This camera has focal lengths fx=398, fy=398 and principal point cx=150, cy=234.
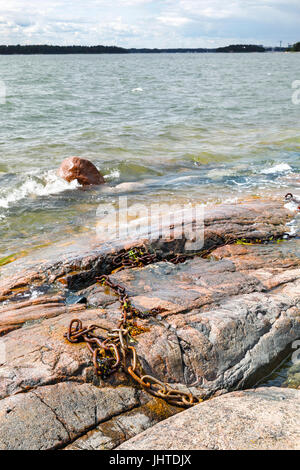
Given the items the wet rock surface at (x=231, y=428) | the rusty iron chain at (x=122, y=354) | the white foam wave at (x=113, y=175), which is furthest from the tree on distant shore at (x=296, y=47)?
the wet rock surface at (x=231, y=428)

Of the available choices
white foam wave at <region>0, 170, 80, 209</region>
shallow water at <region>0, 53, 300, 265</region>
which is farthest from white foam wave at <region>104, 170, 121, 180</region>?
white foam wave at <region>0, 170, 80, 209</region>

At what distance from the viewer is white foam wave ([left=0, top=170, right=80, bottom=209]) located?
32.3ft

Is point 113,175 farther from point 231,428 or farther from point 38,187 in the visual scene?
point 231,428

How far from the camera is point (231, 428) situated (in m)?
2.62

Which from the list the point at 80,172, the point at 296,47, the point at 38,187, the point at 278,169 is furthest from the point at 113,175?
the point at 296,47

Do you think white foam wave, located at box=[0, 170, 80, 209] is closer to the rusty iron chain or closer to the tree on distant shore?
the rusty iron chain

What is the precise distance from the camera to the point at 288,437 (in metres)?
2.53

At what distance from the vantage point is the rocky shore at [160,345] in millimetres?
2686

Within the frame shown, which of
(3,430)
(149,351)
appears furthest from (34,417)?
(149,351)

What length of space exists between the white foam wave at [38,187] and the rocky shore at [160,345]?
4.36m

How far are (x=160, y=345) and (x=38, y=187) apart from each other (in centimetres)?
804

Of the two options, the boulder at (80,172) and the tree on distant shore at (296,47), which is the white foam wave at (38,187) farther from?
the tree on distant shore at (296,47)
